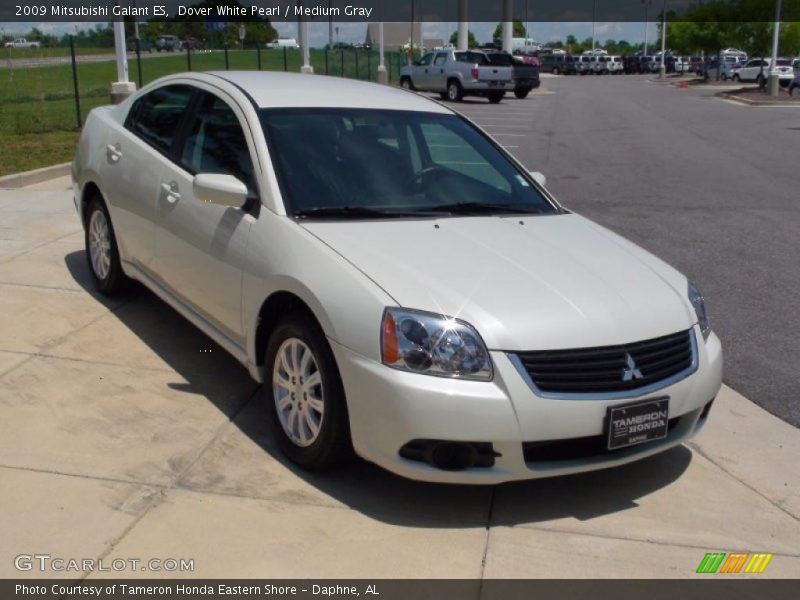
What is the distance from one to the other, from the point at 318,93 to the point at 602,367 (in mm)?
2467

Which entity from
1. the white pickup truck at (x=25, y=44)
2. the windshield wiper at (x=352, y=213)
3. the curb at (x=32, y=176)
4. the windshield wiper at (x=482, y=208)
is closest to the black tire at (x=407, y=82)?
the white pickup truck at (x=25, y=44)

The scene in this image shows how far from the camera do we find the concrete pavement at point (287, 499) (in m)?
3.71

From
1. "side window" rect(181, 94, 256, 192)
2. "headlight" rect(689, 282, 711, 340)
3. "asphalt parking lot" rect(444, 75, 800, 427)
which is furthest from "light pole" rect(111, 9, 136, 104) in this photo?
"headlight" rect(689, 282, 711, 340)

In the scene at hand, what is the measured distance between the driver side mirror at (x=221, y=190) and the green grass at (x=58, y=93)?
8203mm

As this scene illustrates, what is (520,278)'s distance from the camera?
13.7 feet

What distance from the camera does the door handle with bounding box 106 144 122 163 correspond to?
6.27 m

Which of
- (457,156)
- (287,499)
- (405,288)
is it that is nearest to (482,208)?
(457,156)

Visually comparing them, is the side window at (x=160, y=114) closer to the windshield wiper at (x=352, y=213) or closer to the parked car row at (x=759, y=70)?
the windshield wiper at (x=352, y=213)

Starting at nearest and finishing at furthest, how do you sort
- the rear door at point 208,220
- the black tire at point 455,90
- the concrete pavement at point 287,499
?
the concrete pavement at point 287,499, the rear door at point 208,220, the black tire at point 455,90

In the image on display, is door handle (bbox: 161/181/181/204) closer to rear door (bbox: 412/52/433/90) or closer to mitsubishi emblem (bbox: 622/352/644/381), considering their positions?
mitsubishi emblem (bbox: 622/352/644/381)

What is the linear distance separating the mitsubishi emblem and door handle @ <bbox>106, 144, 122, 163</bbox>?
147 inches
